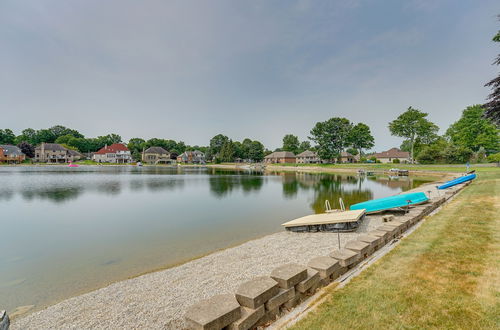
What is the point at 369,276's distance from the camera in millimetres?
4391

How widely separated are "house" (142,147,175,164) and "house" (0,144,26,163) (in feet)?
154

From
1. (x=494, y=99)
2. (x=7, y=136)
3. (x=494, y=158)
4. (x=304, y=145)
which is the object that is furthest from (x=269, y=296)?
(x=7, y=136)

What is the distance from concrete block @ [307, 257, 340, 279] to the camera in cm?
427

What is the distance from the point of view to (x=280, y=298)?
3564 millimetres

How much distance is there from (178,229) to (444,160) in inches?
2682

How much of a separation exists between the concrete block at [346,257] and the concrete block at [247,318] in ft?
7.00

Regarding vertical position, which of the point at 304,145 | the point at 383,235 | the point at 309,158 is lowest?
the point at 383,235

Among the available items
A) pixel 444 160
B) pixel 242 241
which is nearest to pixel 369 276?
pixel 242 241

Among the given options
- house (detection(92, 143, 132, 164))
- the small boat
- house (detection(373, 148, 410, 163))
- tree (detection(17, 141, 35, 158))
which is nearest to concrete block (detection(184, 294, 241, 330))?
the small boat

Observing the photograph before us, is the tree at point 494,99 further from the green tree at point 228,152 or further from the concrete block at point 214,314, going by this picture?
the green tree at point 228,152

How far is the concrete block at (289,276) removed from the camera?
3.66m

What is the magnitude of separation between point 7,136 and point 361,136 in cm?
15701

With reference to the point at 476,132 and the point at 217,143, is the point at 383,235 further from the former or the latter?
the point at 217,143

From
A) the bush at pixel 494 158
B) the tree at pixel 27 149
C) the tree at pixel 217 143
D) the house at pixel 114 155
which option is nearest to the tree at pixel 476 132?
the bush at pixel 494 158
